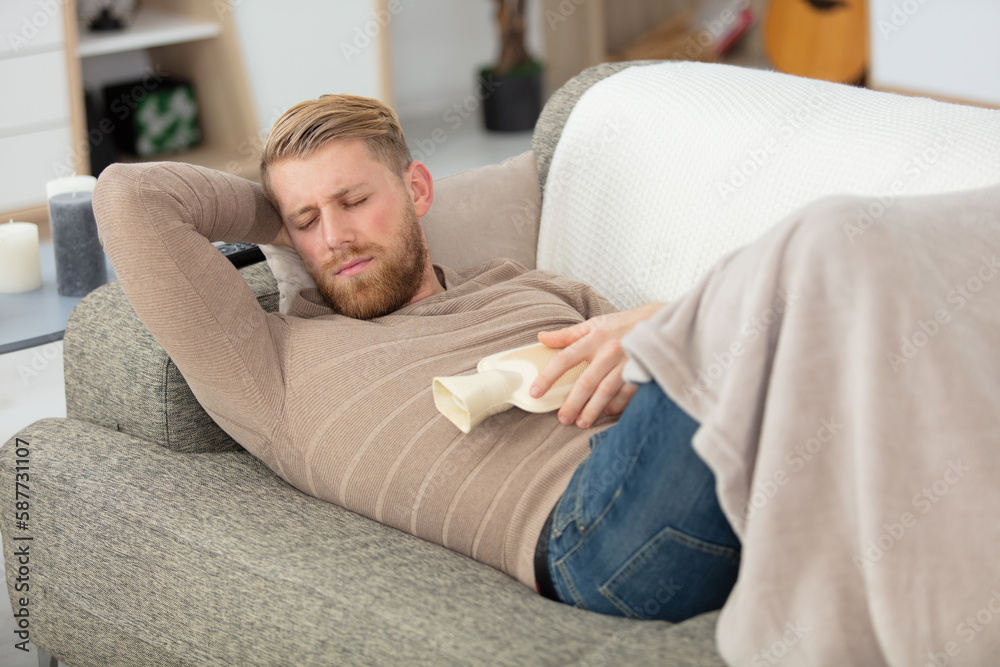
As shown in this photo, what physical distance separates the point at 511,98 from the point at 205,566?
3545mm

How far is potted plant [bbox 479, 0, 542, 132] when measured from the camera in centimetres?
426

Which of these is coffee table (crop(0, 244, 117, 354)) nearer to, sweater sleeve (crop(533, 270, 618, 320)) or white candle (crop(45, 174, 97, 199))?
white candle (crop(45, 174, 97, 199))

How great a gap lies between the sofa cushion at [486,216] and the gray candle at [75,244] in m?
0.58

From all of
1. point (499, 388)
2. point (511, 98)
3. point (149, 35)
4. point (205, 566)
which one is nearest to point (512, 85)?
point (511, 98)

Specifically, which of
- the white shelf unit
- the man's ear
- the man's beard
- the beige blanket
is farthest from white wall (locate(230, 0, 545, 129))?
the beige blanket

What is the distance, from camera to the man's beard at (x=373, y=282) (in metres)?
1.37

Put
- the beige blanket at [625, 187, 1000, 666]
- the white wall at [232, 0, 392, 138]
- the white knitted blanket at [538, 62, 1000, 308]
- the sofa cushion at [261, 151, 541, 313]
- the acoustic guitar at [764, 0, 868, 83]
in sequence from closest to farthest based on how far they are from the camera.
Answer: the beige blanket at [625, 187, 1000, 666], the white knitted blanket at [538, 62, 1000, 308], the sofa cushion at [261, 151, 541, 313], the white wall at [232, 0, 392, 138], the acoustic guitar at [764, 0, 868, 83]

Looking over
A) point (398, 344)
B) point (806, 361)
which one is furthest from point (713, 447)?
point (398, 344)

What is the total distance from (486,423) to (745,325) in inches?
16.8

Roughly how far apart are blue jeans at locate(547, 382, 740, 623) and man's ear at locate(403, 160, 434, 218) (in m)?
0.61

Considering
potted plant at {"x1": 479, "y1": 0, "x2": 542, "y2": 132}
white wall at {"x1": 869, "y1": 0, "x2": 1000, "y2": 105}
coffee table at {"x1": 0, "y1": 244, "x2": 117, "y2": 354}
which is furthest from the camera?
potted plant at {"x1": 479, "y1": 0, "x2": 542, "y2": 132}

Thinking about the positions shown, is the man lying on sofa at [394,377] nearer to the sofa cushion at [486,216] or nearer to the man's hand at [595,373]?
the man's hand at [595,373]

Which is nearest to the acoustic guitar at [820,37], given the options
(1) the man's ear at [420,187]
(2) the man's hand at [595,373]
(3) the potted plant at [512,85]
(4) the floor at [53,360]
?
(3) the potted plant at [512,85]

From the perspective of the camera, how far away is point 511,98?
436 centimetres
